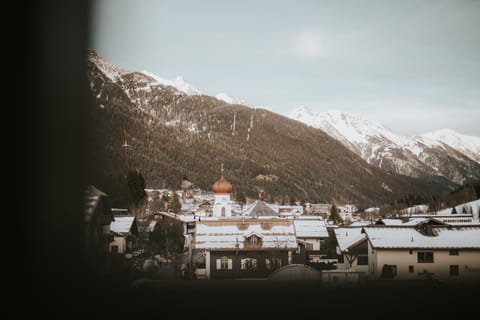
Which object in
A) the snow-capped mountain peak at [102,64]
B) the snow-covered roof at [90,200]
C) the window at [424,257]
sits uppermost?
the snow-capped mountain peak at [102,64]

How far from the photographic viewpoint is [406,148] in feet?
367

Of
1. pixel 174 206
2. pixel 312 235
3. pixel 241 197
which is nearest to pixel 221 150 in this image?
pixel 241 197

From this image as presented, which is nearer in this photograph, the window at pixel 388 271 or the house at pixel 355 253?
the window at pixel 388 271

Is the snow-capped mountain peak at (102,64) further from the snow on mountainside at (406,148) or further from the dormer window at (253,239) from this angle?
the snow on mountainside at (406,148)

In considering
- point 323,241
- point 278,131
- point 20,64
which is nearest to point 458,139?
point 278,131

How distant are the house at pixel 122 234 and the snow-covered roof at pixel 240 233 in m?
1.09

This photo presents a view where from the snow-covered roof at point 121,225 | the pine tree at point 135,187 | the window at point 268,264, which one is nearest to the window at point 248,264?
the window at point 268,264

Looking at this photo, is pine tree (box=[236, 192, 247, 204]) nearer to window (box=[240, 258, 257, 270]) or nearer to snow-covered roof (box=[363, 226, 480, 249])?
window (box=[240, 258, 257, 270])

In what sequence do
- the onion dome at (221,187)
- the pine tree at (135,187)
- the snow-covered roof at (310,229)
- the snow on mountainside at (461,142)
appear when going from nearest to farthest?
1. the snow-covered roof at (310,229)
2. the pine tree at (135,187)
3. the onion dome at (221,187)
4. the snow on mountainside at (461,142)

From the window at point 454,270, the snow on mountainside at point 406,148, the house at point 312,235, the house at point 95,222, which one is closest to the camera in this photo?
the house at point 95,222

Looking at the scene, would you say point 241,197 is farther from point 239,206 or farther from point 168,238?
point 168,238

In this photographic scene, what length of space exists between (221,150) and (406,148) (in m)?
87.3

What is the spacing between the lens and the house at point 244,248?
27.4 feet

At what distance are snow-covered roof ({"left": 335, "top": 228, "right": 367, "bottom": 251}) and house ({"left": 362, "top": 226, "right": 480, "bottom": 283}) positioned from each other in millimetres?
611
